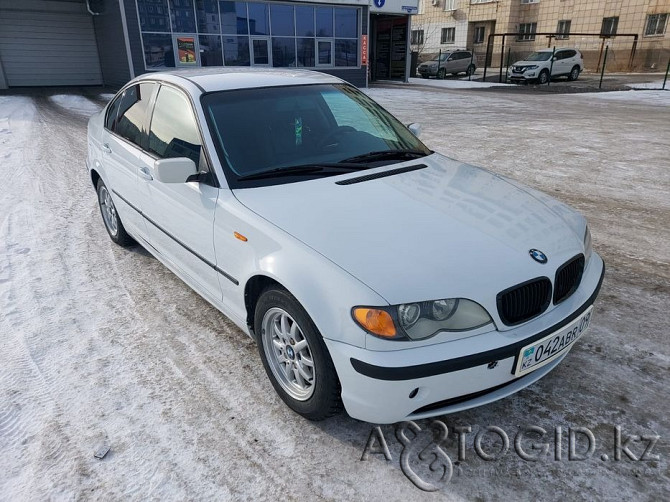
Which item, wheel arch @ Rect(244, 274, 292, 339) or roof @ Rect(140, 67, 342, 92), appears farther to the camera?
roof @ Rect(140, 67, 342, 92)

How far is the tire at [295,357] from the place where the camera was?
7.54ft

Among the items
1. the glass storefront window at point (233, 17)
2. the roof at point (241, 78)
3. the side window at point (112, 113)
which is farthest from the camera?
the glass storefront window at point (233, 17)

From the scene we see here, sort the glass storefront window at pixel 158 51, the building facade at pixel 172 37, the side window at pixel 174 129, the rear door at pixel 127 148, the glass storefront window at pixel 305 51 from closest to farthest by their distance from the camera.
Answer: the side window at pixel 174 129 < the rear door at pixel 127 148 < the glass storefront window at pixel 158 51 < the building facade at pixel 172 37 < the glass storefront window at pixel 305 51

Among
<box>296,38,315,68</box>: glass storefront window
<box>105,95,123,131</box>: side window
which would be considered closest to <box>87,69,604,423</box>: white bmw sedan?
<box>105,95,123,131</box>: side window

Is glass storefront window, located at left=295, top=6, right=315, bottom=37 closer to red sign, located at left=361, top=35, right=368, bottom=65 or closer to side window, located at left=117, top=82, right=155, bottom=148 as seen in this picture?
red sign, located at left=361, top=35, right=368, bottom=65

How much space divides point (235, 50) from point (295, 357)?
20.7m

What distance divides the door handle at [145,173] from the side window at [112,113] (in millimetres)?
1086

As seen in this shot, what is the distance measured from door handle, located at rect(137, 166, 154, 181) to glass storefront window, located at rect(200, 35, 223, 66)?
60.1 ft

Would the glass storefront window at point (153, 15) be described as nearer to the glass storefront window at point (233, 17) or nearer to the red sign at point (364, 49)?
the glass storefront window at point (233, 17)

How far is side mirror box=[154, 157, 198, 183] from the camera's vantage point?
2.81m

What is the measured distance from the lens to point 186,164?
9.44ft

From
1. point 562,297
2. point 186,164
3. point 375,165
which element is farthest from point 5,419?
point 562,297

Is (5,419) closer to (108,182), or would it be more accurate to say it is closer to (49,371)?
(49,371)

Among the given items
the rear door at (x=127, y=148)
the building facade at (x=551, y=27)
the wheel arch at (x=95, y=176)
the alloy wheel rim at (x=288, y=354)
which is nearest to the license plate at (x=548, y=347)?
the alloy wheel rim at (x=288, y=354)
